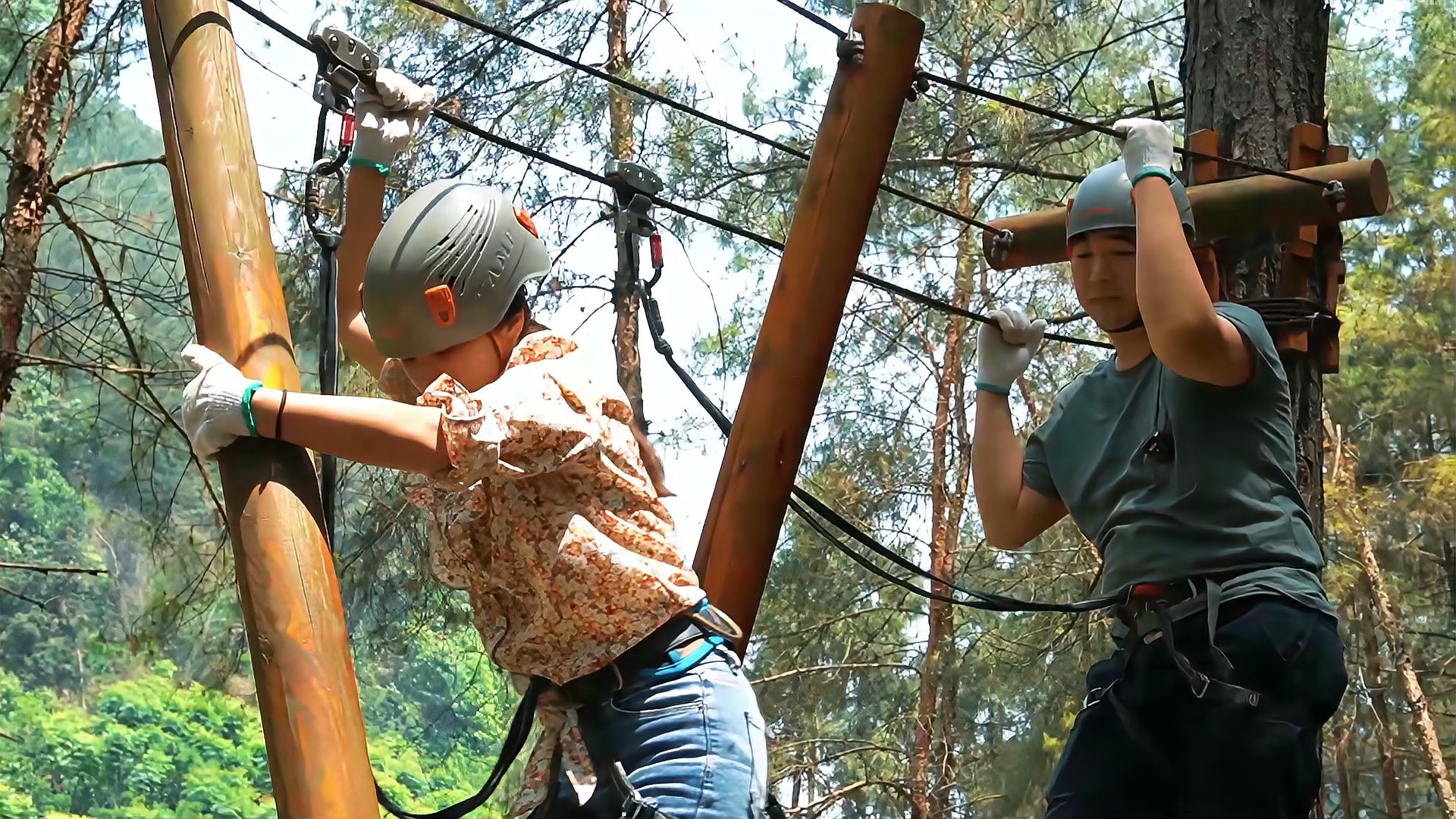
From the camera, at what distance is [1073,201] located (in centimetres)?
256

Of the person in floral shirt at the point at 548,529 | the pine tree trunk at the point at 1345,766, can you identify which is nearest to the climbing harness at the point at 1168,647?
the person in floral shirt at the point at 548,529

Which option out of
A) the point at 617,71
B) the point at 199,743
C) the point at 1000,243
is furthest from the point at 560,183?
the point at 199,743

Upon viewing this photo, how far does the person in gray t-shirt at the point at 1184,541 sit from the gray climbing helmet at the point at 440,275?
96cm

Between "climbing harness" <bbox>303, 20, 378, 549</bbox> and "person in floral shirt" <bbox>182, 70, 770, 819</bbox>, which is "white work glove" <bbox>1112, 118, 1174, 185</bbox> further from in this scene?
"climbing harness" <bbox>303, 20, 378, 549</bbox>

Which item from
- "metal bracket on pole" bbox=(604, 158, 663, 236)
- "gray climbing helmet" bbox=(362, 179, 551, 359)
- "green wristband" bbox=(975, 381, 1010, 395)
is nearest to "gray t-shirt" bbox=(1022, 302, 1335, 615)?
"green wristband" bbox=(975, 381, 1010, 395)

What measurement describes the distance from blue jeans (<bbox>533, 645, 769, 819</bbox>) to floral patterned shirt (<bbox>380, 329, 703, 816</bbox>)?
0.04 metres

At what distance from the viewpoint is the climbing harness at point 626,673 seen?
1917mm

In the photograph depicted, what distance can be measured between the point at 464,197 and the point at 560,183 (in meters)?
7.68

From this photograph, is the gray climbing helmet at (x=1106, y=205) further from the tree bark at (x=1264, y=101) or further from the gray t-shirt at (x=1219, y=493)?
the tree bark at (x=1264, y=101)

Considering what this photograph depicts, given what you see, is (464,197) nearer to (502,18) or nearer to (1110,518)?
(1110,518)

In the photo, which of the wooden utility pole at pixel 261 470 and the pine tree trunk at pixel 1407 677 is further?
the pine tree trunk at pixel 1407 677

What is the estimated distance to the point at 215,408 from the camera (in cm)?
181

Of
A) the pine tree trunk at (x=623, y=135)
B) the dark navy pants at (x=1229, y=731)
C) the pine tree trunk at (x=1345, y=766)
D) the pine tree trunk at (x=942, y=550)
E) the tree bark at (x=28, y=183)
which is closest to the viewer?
the dark navy pants at (x=1229, y=731)

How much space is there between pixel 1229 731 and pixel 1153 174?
857mm
